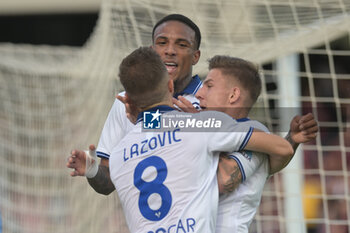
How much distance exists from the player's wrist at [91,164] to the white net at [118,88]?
4.17ft

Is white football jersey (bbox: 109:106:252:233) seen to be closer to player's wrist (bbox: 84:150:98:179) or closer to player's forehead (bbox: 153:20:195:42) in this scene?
player's wrist (bbox: 84:150:98:179)

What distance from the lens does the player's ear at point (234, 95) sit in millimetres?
2248

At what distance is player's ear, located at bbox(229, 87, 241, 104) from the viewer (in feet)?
7.38

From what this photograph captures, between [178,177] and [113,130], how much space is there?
1.97ft

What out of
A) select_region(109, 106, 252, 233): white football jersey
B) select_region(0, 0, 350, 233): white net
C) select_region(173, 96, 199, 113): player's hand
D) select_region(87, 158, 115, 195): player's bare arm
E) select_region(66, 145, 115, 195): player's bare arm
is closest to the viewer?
select_region(109, 106, 252, 233): white football jersey

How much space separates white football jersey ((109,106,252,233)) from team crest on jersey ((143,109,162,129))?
20 millimetres

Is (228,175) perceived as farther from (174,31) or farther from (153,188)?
(174,31)

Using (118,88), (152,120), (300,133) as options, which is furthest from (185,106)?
(118,88)

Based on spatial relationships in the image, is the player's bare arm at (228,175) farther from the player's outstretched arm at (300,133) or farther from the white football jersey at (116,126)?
the white football jersey at (116,126)

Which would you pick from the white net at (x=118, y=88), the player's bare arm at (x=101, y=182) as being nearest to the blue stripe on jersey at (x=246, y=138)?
the player's bare arm at (x=101, y=182)

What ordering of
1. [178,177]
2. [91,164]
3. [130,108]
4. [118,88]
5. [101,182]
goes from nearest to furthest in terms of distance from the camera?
[178,177], [130,108], [91,164], [101,182], [118,88]

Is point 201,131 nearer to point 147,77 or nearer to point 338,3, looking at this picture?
point 147,77

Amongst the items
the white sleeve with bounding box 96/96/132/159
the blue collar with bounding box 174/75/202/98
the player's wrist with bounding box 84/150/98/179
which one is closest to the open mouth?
the blue collar with bounding box 174/75/202/98

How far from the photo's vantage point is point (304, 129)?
2180mm
